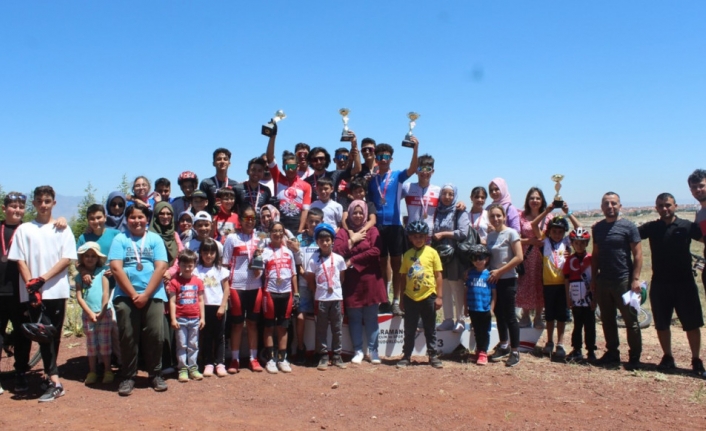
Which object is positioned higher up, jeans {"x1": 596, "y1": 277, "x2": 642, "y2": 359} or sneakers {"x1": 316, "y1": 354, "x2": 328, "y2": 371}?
jeans {"x1": 596, "y1": 277, "x2": 642, "y2": 359}

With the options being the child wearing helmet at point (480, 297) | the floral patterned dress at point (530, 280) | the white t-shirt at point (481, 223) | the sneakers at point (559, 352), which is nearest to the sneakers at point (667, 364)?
the sneakers at point (559, 352)

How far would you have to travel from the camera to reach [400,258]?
7.88 m

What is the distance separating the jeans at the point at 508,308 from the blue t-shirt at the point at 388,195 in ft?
5.27

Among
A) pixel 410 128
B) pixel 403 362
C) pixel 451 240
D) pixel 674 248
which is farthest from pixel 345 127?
pixel 674 248

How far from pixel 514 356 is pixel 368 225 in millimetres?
2477

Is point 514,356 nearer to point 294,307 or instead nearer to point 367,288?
point 367,288

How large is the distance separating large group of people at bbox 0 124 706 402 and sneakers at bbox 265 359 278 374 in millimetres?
18

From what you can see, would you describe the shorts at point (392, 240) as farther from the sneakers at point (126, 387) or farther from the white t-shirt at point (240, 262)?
the sneakers at point (126, 387)

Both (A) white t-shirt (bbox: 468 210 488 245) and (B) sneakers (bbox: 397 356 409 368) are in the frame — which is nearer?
(B) sneakers (bbox: 397 356 409 368)

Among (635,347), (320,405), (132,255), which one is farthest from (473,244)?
(132,255)

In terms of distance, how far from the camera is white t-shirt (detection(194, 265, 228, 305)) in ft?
21.5

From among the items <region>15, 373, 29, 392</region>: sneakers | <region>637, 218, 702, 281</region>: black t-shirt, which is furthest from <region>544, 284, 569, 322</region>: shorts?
<region>15, 373, 29, 392</region>: sneakers

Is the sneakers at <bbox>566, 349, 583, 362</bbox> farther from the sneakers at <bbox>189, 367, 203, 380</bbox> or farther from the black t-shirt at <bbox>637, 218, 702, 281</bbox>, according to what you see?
the sneakers at <bbox>189, 367, 203, 380</bbox>

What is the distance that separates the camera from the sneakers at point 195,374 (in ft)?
21.2
